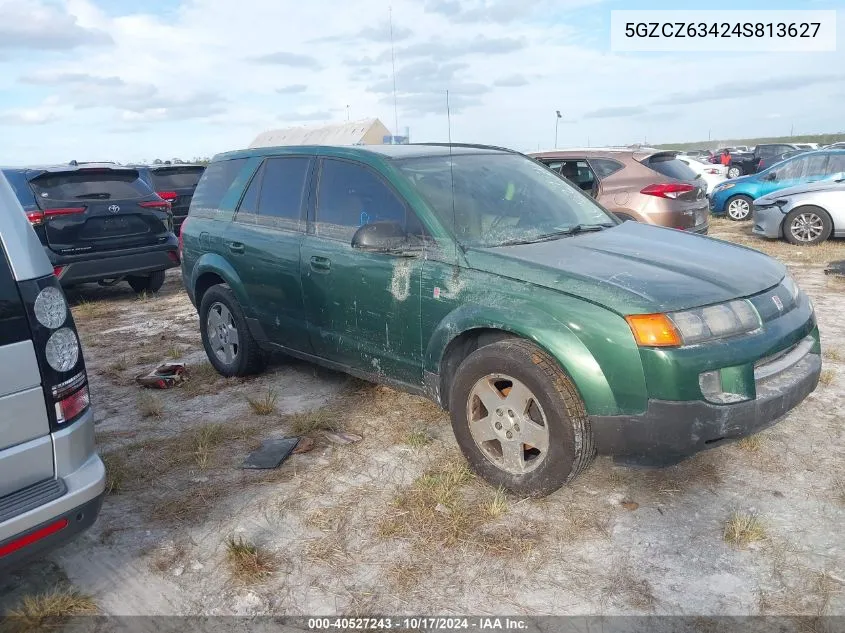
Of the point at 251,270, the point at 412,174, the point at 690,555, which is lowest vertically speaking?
the point at 690,555

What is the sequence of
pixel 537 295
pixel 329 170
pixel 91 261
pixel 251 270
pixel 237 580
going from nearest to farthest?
pixel 237 580, pixel 537 295, pixel 329 170, pixel 251 270, pixel 91 261

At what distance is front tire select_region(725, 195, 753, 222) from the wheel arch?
42.9ft

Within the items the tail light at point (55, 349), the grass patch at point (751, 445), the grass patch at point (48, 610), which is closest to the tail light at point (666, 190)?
the grass patch at point (751, 445)

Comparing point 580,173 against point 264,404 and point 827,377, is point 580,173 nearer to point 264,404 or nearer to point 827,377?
point 827,377

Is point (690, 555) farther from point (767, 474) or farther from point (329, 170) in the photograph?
point (329, 170)

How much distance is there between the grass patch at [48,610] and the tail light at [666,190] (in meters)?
7.62

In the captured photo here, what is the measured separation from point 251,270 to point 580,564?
3085 millimetres

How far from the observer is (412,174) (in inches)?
156

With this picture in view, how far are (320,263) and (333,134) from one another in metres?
25.6

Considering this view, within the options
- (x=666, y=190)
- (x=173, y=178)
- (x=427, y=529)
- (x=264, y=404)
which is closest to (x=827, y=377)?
(x=427, y=529)

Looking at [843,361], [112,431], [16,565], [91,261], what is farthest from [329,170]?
[91,261]

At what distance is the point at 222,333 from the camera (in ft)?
17.8

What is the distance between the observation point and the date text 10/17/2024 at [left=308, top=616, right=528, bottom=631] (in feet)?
8.32

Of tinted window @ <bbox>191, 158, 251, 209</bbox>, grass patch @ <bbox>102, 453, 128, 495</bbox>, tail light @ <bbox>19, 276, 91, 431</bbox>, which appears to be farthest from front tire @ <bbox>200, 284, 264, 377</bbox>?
tail light @ <bbox>19, 276, 91, 431</bbox>
